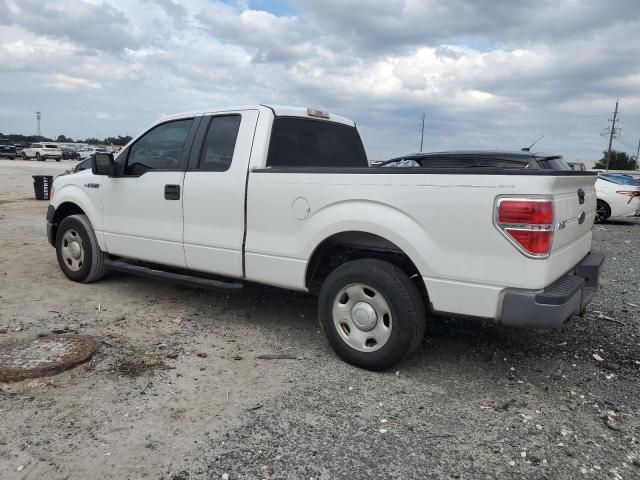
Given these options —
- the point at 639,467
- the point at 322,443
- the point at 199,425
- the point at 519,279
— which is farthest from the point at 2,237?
the point at 639,467

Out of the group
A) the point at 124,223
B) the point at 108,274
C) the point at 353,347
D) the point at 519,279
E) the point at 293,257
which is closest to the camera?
the point at 519,279

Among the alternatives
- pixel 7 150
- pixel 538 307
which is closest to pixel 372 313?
pixel 538 307

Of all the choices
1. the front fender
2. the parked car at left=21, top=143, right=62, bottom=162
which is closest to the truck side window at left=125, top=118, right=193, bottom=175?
the front fender

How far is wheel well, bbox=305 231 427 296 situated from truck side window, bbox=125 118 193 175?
5.63 feet

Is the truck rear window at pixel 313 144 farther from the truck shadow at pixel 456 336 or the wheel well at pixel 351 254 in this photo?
the truck shadow at pixel 456 336

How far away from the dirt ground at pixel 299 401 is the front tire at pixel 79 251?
558 millimetres

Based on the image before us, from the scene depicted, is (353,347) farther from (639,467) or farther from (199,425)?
(639,467)

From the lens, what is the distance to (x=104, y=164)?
17.3 feet

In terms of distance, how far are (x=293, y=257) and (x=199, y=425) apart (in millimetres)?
1495

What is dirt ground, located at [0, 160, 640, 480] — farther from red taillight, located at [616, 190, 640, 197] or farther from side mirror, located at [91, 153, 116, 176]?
red taillight, located at [616, 190, 640, 197]

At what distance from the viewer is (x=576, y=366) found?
13.0 ft

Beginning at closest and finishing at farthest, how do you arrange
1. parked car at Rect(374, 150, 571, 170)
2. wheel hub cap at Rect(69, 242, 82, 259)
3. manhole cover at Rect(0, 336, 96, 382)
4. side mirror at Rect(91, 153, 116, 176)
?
manhole cover at Rect(0, 336, 96, 382)
side mirror at Rect(91, 153, 116, 176)
wheel hub cap at Rect(69, 242, 82, 259)
parked car at Rect(374, 150, 571, 170)

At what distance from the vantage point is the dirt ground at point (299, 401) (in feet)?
8.74

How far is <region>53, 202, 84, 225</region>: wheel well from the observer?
238 inches
